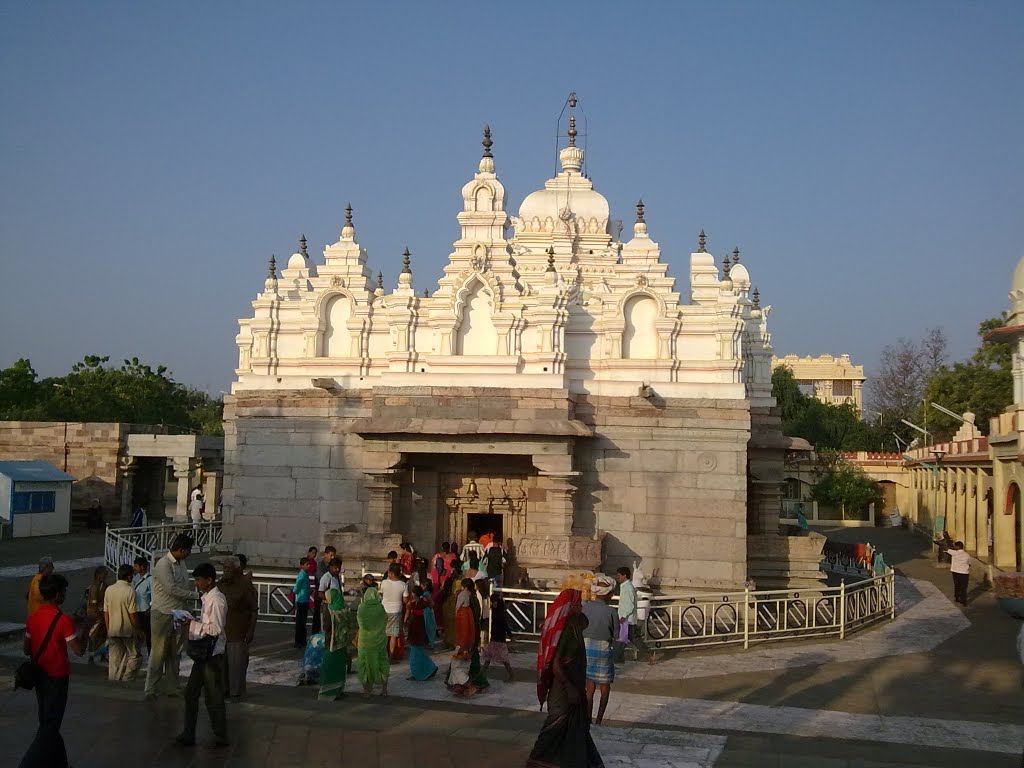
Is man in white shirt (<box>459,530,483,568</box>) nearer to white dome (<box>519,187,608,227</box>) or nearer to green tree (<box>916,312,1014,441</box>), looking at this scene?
white dome (<box>519,187,608,227</box>)

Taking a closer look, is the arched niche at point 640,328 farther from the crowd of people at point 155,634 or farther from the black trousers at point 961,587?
the crowd of people at point 155,634

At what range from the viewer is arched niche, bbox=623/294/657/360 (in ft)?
57.4

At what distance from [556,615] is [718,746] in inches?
89.8

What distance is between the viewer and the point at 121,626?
34.1 ft

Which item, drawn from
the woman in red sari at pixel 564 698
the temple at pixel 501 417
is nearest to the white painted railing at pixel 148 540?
the temple at pixel 501 417

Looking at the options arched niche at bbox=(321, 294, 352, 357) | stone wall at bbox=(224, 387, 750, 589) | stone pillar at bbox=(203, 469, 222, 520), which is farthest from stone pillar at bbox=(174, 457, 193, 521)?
arched niche at bbox=(321, 294, 352, 357)

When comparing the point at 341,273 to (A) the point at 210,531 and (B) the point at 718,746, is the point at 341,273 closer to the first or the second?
(A) the point at 210,531

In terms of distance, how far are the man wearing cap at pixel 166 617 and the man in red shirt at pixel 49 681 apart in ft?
7.20

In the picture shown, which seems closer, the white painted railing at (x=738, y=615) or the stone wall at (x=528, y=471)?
the white painted railing at (x=738, y=615)

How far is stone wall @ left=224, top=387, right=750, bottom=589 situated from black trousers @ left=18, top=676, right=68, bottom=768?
930 cm

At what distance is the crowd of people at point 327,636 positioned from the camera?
279 inches

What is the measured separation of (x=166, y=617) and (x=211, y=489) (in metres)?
29.2

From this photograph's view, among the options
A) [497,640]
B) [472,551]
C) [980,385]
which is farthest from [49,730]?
[980,385]

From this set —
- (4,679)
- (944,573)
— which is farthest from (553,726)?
(944,573)
